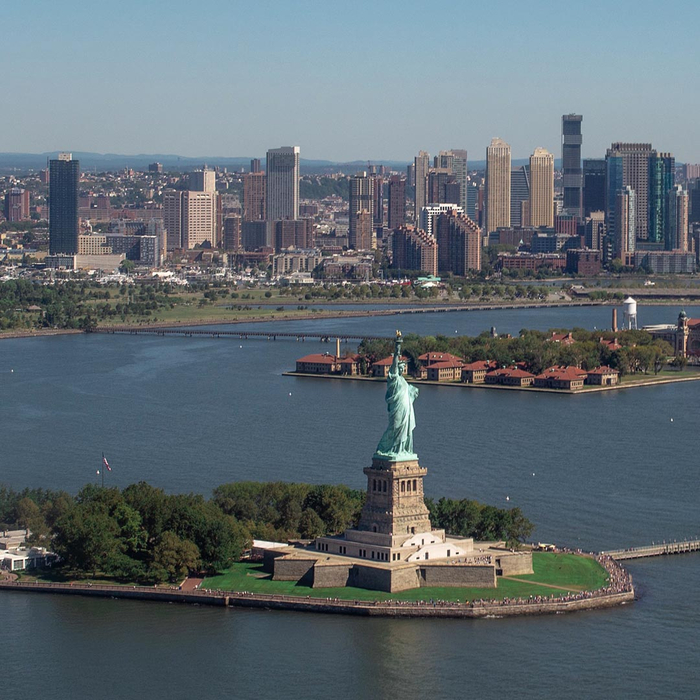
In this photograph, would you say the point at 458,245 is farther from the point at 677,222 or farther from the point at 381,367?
the point at 381,367

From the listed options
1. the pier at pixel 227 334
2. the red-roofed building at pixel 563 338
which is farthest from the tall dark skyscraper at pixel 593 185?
the red-roofed building at pixel 563 338

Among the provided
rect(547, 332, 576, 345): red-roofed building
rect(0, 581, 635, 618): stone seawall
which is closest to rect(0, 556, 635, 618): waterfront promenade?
rect(0, 581, 635, 618): stone seawall

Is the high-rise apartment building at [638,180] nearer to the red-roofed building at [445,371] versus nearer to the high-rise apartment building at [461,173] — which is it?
the high-rise apartment building at [461,173]

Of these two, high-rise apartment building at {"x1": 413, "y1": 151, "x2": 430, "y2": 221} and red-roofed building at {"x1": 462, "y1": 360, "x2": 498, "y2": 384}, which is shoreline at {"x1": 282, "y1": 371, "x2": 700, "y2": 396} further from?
high-rise apartment building at {"x1": 413, "y1": 151, "x2": 430, "y2": 221}

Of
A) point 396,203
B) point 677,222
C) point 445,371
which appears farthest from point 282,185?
point 445,371

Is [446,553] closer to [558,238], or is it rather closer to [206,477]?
[206,477]

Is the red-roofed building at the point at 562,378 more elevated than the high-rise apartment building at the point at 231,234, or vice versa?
the high-rise apartment building at the point at 231,234
